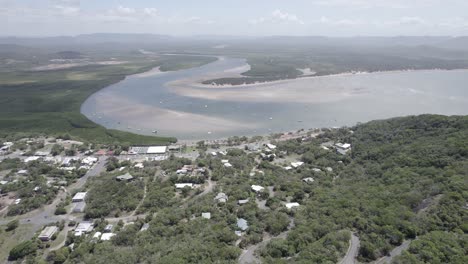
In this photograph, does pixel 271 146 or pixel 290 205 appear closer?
pixel 290 205

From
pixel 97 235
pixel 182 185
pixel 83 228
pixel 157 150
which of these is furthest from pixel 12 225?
pixel 157 150

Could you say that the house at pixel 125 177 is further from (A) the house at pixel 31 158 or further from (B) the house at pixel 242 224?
(B) the house at pixel 242 224

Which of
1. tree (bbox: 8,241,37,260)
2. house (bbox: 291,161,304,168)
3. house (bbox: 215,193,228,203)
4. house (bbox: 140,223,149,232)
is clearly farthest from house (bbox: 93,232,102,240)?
house (bbox: 291,161,304,168)

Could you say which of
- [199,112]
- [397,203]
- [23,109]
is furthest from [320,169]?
[23,109]

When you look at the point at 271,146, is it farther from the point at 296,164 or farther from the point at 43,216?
the point at 43,216

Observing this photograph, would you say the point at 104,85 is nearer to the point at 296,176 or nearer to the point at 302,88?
the point at 302,88

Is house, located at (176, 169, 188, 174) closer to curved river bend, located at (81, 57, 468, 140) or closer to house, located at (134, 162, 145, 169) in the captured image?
house, located at (134, 162, 145, 169)
